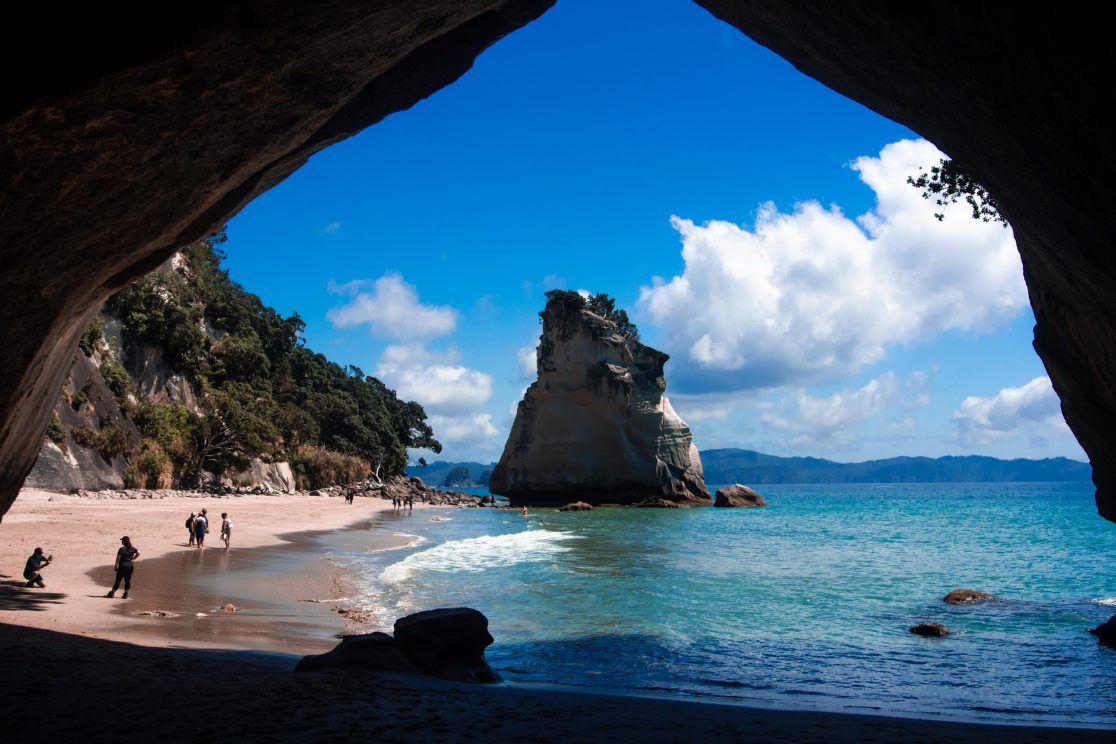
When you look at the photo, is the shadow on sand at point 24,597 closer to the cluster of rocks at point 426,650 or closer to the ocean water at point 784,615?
the ocean water at point 784,615

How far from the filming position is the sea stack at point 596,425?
6369 centimetres

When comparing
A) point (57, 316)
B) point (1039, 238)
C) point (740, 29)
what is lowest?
point (57, 316)

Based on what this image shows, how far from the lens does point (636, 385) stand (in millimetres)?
64875

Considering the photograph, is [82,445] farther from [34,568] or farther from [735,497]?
[735,497]

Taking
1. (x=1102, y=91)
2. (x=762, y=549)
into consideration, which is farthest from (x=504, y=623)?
(x=762, y=549)

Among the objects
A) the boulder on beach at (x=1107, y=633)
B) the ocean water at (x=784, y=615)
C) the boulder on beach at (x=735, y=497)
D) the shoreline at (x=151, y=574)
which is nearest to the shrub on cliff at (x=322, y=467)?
the shoreline at (x=151, y=574)

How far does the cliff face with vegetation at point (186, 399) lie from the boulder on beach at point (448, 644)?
91.7 ft

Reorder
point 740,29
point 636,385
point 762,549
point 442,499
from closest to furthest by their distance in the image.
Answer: point 740,29 < point 762,549 < point 636,385 < point 442,499

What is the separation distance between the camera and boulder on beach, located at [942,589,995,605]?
17177 mm

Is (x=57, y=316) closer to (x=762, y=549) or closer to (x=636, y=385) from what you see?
(x=762, y=549)

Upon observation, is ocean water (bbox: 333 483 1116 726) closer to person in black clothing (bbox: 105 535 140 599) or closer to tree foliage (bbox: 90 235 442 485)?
person in black clothing (bbox: 105 535 140 599)

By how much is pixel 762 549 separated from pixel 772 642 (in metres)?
18.5

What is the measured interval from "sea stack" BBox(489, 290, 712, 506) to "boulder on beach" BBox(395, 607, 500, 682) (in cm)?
5454

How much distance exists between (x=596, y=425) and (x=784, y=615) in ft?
160
